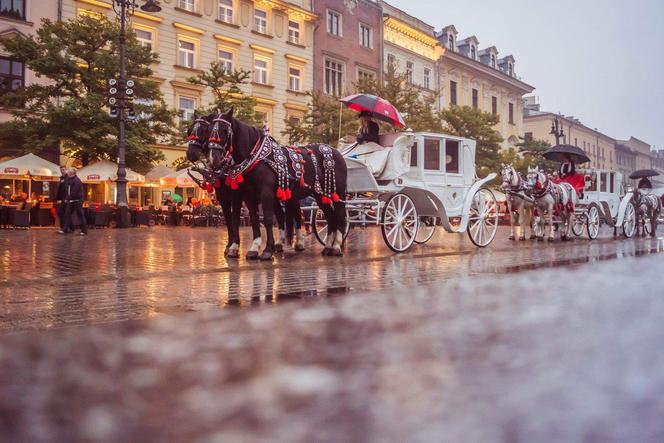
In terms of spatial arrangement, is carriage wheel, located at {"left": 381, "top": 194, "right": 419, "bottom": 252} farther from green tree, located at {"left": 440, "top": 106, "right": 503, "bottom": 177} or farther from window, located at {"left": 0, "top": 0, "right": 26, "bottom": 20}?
green tree, located at {"left": 440, "top": 106, "right": 503, "bottom": 177}

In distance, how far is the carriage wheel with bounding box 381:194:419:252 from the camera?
36.3 feet

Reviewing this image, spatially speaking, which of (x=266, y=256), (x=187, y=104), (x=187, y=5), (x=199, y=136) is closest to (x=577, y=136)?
(x=187, y=5)

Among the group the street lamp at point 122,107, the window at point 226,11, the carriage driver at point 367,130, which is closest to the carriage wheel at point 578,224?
the carriage driver at point 367,130

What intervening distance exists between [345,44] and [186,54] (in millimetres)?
12711

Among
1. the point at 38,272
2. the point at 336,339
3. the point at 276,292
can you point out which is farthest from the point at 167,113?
the point at 336,339

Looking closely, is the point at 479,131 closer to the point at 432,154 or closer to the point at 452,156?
the point at 452,156

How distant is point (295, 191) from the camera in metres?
9.86

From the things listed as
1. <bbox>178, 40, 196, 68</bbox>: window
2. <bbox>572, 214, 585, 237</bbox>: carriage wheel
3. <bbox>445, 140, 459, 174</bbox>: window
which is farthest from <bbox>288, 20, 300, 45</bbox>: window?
<bbox>445, 140, 459, 174</bbox>: window

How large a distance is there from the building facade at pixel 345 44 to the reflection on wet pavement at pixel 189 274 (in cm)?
2834

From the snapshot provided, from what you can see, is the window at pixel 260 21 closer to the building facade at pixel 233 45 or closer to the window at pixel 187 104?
the building facade at pixel 233 45

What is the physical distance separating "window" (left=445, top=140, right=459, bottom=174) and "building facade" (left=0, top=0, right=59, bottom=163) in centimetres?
1895

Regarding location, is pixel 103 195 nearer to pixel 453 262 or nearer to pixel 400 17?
pixel 453 262

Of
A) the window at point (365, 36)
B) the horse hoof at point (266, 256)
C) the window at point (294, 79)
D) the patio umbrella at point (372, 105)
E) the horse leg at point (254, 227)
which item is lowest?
the horse hoof at point (266, 256)

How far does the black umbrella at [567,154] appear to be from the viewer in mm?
16109
